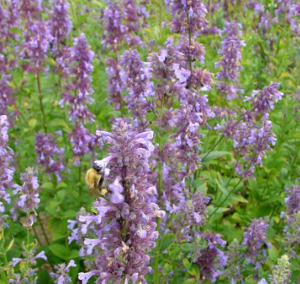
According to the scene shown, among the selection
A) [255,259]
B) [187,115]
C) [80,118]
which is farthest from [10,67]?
[255,259]

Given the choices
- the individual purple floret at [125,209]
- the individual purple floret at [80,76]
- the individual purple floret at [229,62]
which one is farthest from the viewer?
the individual purple floret at [80,76]

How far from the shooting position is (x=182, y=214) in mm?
3830

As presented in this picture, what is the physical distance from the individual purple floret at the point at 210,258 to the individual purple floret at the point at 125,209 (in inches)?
75.2

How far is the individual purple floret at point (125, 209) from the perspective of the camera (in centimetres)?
197

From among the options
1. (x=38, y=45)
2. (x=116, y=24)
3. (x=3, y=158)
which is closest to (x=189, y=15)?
(x=116, y=24)

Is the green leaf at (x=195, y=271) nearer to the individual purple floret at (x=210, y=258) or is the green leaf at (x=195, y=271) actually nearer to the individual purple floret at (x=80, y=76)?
the individual purple floret at (x=210, y=258)

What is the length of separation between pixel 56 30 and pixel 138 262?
4.69 m

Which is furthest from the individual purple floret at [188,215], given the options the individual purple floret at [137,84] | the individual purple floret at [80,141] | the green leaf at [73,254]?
the individual purple floret at [80,141]

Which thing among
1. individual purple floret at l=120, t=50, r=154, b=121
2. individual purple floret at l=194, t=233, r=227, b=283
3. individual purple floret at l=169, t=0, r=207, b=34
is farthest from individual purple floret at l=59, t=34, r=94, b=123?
individual purple floret at l=194, t=233, r=227, b=283

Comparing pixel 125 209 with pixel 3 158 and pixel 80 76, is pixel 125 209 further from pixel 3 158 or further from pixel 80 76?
pixel 80 76

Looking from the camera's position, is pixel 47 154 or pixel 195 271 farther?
pixel 47 154

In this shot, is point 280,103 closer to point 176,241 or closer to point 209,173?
point 209,173

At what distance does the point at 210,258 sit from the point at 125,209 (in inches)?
90.3

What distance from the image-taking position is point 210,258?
398 cm
